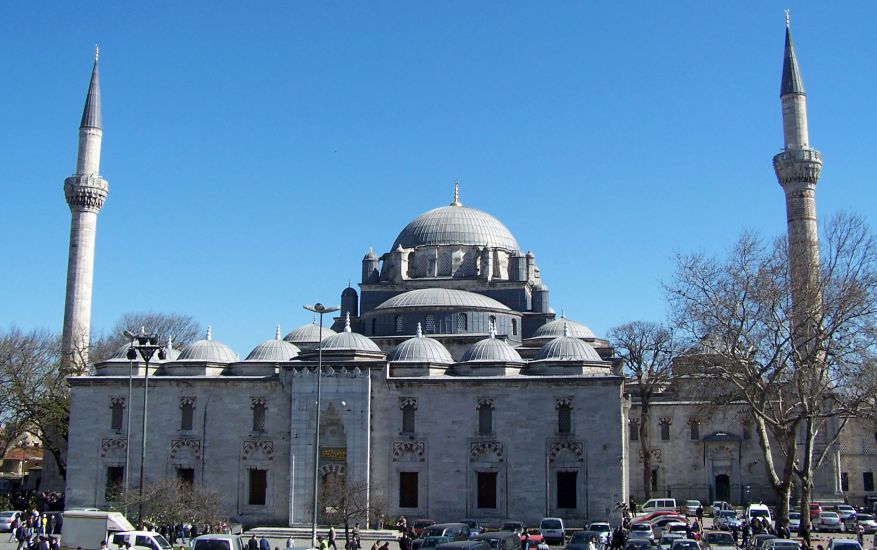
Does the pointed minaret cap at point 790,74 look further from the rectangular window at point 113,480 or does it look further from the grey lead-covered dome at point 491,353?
the rectangular window at point 113,480

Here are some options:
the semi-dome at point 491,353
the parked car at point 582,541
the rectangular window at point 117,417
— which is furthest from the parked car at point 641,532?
the rectangular window at point 117,417

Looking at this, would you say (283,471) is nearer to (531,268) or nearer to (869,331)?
(531,268)

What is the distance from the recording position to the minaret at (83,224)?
4975cm

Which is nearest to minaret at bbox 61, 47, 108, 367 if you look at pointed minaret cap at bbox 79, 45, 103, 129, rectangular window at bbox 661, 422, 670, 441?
pointed minaret cap at bbox 79, 45, 103, 129

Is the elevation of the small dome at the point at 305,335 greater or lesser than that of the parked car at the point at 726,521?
greater

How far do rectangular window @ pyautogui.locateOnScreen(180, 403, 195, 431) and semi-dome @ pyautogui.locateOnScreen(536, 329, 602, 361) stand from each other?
14.1 metres

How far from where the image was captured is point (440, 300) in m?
47.5

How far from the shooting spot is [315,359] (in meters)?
40.8

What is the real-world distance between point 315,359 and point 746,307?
17167mm

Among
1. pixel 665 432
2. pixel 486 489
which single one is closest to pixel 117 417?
pixel 486 489

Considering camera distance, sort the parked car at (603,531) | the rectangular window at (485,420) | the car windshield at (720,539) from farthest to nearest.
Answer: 1. the rectangular window at (485,420)
2. the parked car at (603,531)
3. the car windshield at (720,539)

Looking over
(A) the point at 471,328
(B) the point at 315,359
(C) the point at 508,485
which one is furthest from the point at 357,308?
(C) the point at 508,485

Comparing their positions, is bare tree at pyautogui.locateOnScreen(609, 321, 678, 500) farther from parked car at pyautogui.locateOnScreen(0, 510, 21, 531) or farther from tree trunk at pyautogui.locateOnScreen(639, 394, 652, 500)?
parked car at pyautogui.locateOnScreen(0, 510, 21, 531)

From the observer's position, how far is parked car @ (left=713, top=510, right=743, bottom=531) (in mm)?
34250
